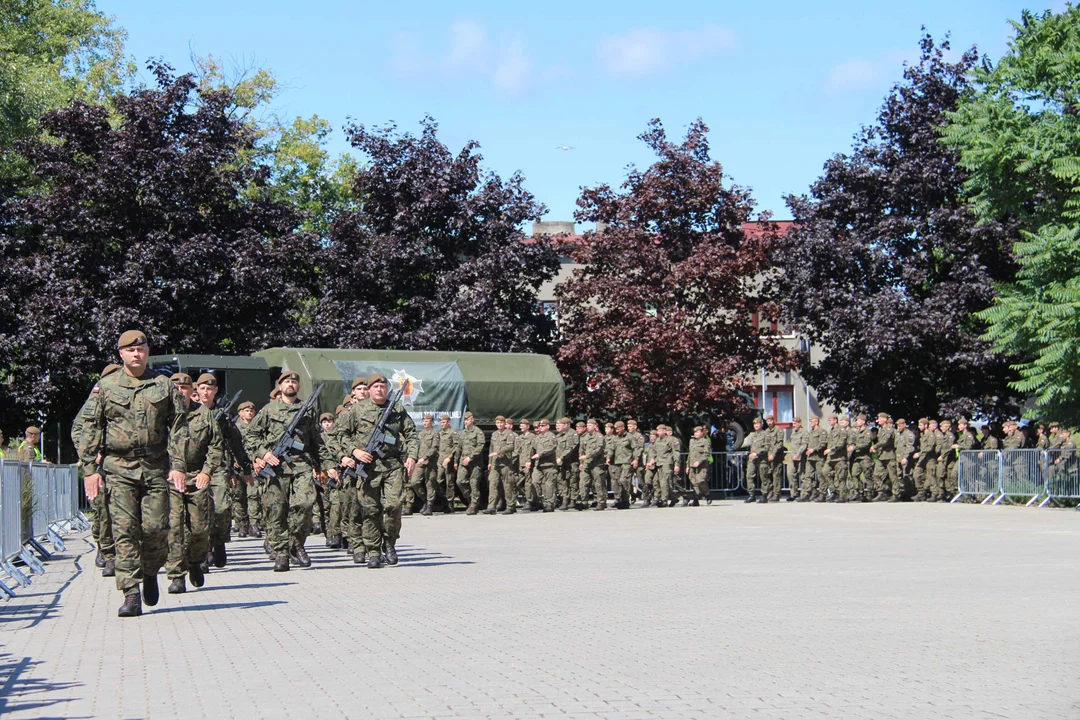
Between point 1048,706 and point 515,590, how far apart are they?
246 inches

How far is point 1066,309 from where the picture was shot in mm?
26781

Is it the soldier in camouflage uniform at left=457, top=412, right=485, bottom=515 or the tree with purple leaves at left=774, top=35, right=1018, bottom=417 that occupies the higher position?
the tree with purple leaves at left=774, top=35, right=1018, bottom=417

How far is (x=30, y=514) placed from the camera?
16766 millimetres

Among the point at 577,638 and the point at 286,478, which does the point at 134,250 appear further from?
the point at 577,638

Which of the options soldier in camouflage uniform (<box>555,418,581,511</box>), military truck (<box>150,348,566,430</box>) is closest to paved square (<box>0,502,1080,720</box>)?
military truck (<box>150,348,566,430</box>)

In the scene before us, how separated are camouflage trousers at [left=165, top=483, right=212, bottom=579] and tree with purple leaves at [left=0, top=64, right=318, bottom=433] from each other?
2042 cm

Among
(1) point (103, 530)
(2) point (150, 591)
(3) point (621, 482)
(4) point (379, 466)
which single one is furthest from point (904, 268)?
(2) point (150, 591)

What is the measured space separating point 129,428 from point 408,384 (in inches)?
704

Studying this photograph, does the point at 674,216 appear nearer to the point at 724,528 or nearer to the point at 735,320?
the point at 735,320

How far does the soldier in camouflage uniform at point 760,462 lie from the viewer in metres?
33.5

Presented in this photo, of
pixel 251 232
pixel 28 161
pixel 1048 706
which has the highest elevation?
pixel 28 161

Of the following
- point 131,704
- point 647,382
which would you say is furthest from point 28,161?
point 131,704

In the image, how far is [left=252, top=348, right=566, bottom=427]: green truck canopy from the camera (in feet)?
92.1

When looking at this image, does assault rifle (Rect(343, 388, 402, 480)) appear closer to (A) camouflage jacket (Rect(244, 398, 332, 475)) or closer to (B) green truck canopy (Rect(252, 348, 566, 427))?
(A) camouflage jacket (Rect(244, 398, 332, 475))
